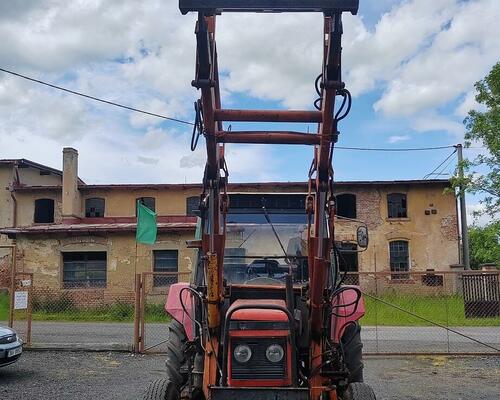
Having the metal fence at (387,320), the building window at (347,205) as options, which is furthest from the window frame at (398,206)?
the metal fence at (387,320)

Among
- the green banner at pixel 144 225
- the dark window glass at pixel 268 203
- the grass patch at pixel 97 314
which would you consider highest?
the green banner at pixel 144 225

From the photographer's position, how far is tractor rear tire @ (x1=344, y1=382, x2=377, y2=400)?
A: 18.8ft

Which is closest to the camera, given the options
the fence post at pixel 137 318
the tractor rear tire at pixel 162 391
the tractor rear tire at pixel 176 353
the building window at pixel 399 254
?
the tractor rear tire at pixel 162 391

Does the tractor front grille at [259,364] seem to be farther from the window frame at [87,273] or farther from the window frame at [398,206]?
the window frame at [398,206]

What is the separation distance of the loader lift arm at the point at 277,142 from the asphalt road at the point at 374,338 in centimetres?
878

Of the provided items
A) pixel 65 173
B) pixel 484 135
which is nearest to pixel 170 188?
pixel 65 173

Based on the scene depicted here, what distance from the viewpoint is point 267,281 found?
669cm

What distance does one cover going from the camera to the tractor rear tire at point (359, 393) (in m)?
5.73

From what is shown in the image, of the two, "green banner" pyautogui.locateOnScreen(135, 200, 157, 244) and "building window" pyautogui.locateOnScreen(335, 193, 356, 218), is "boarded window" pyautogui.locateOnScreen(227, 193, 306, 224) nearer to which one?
"green banner" pyautogui.locateOnScreen(135, 200, 157, 244)

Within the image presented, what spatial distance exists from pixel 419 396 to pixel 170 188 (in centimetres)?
2790

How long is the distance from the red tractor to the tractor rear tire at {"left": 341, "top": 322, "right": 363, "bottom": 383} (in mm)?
25

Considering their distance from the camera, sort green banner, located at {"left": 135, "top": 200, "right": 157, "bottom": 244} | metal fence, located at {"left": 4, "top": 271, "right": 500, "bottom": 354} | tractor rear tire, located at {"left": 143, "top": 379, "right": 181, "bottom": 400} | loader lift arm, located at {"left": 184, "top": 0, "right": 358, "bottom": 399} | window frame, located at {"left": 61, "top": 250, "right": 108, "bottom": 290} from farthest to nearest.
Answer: window frame, located at {"left": 61, "top": 250, "right": 108, "bottom": 290} < green banner, located at {"left": 135, "top": 200, "right": 157, "bottom": 244} < metal fence, located at {"left": 4, "top": 271, "right": 500, "bottom": 354} < tractor rear tire, located at {"left": 143, "top": 379, "right": 181, "bottom": 400} < loader lift arm, located at {"left": 184, "top": 0, "right": 358, "bottom": 399}

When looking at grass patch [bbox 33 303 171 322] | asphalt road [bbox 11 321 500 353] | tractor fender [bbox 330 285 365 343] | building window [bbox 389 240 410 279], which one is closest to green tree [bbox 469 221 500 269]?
building window [bbox 389 240 410 279]

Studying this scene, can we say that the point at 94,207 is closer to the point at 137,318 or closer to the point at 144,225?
the point at 144,225
